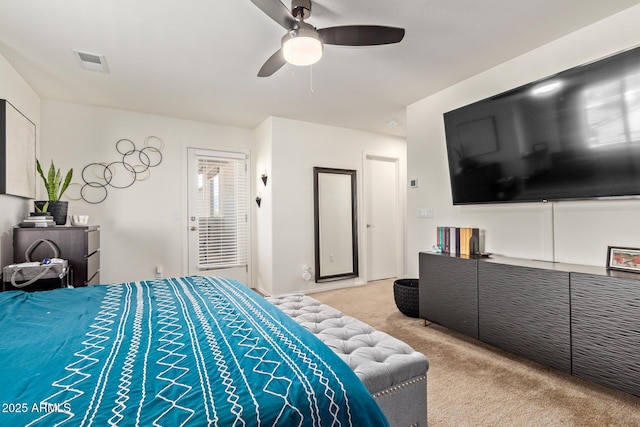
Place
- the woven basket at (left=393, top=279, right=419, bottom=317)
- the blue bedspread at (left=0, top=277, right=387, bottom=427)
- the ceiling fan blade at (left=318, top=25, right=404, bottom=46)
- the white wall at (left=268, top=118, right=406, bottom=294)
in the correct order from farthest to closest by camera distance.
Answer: the white wall at (left=268, top=118, right=406, bottom=294), the woven basket at (left=393, top=279, right=419, bottom=317), the ceiling fan blade at (left=318, top=25, right=404, bottom=46), the blue bedspread at (left=0, top=277, right=387, bottom=427)

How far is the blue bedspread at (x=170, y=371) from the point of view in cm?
77

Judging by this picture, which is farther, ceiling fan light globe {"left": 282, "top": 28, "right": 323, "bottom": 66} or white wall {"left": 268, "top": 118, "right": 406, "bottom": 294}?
white wall {"left": 268, "top": 118, "right": 406, "bottom": 294}

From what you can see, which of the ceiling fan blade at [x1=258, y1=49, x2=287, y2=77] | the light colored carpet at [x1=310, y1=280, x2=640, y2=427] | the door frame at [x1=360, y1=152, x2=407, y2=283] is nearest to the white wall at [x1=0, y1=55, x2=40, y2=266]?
the ceiling fan blade at [x1=258, y1=49, x2=287, y2=77]

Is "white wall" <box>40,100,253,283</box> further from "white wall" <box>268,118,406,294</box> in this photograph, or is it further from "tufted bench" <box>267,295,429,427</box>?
"tufted bench" <box>267,295,429,427</box>

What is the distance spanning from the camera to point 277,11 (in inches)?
67.8

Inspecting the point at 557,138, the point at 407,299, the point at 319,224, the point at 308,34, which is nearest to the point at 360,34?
the point at 308,34

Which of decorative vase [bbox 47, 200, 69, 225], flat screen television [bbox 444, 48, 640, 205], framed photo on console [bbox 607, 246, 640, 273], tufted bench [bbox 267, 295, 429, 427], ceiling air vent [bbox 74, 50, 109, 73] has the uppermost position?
ceiling air vent [bbox 74, 50, 109, 73]

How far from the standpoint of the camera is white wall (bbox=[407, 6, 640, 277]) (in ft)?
7.03

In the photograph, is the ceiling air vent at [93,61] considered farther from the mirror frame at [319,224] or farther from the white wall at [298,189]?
the mirror frame at [319,224]

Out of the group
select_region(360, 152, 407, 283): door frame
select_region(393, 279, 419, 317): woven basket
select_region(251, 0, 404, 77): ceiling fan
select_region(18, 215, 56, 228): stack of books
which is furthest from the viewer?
select_region(360, 152, 407, 283): door frame

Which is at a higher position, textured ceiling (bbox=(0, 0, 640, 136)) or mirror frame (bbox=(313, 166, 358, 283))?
textured ceiling (bbox=(0, 0, 640, 136))

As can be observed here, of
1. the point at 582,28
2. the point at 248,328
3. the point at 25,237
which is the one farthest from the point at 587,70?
the point at 25,237

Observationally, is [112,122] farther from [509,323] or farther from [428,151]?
[509,323]

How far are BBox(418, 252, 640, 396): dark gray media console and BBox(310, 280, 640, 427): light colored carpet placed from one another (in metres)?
0.11
